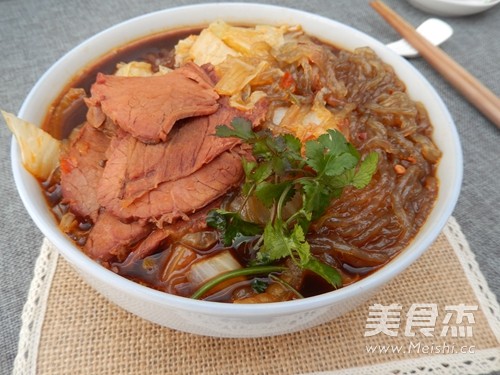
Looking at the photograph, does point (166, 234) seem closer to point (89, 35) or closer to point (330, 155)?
point (330, 155)

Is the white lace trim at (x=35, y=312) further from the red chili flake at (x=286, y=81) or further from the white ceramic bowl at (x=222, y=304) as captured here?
the red chili flake at (x=286, y=81)

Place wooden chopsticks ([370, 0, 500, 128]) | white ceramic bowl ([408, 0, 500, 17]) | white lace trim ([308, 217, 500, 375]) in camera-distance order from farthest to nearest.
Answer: white ceramic bowl ([408, 0, 500, 17]) → wooden chopsticks ([370, 0, 500, 128]) → white lace trim ([308, 217, 500, 375])

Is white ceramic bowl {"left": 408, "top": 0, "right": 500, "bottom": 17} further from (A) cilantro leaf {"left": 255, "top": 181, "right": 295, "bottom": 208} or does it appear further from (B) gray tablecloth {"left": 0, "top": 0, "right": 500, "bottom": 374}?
(A) cilantro leaf {"left": 255, "top": 181, "right": 295, "bottom": 208}

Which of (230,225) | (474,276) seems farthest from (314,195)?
(474,276)

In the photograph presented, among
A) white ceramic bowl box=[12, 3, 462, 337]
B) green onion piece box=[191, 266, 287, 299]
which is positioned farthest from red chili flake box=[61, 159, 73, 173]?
green onion piece box=[191, 266, 287, 299]

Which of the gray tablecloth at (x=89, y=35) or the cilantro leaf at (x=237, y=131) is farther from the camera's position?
the gray tablecloth at (x=89, y=35)

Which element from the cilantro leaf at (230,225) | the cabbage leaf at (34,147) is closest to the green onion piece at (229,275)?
the cilantro leaf at (230,225)

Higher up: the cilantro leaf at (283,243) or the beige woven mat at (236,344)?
the cilantro leaf at (283,243)
